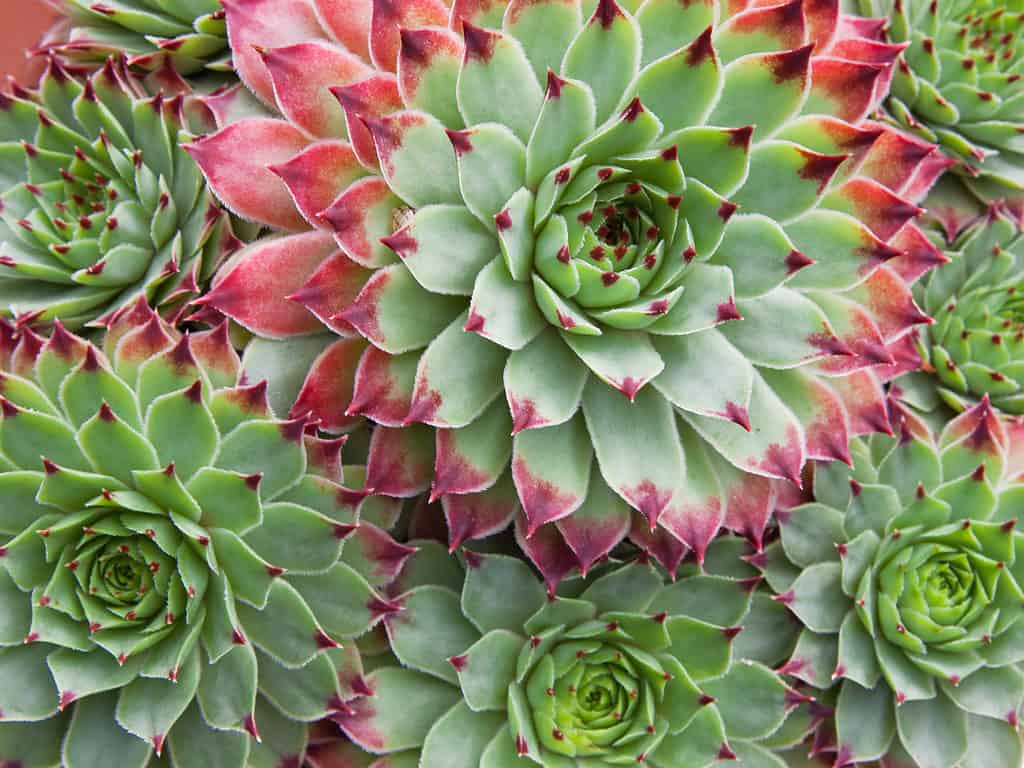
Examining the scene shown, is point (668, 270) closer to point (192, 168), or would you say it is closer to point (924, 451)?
point (924, 451)

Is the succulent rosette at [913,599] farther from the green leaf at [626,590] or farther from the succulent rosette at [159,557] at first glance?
the succulent rosette at [159,557]

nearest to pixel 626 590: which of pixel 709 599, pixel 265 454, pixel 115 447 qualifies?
pixel 709 599

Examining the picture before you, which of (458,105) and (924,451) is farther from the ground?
(458,105)

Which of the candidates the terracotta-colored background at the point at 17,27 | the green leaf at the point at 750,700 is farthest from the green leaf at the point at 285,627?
the terracotta-colored background at the point at 17,27

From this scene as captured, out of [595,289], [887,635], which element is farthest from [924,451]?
[595,289]

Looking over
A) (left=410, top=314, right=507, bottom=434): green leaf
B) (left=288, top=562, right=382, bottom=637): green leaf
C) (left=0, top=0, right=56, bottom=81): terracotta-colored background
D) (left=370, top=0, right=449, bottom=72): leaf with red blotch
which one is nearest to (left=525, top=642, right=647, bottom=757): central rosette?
(left=288, top=562, right=382, bottom=637): green leaf

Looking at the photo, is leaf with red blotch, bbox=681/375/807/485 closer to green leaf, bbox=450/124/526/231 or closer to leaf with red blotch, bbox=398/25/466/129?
green leaf, bbox=450/124/526/231
